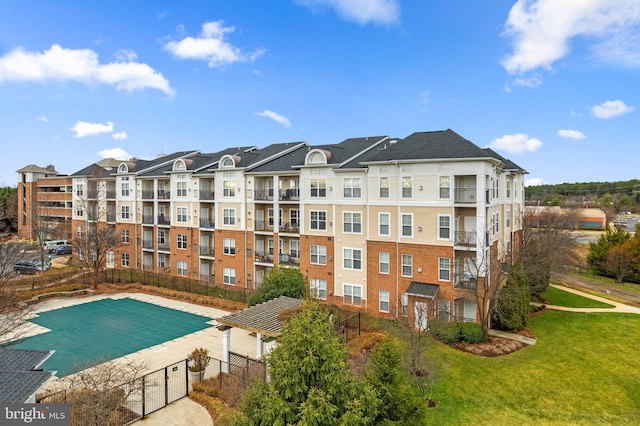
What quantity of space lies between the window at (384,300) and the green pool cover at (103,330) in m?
11.5

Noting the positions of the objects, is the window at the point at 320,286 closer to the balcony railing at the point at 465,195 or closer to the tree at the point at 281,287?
the tree at the point at 281,287

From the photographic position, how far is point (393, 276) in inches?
942

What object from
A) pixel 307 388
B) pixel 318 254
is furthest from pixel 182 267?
pixel 307 388

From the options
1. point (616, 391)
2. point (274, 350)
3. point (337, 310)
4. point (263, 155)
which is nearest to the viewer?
point (274, 350)

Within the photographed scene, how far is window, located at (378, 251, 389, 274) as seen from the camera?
24281 mm

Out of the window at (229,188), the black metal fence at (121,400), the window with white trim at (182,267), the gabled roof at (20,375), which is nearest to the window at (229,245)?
the window at (229,188)

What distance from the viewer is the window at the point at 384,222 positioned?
24297 millimetres

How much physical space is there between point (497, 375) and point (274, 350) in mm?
13228

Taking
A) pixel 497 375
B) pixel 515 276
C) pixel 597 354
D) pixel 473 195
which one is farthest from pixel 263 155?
pixel 597 354

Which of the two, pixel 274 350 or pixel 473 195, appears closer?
pixel 274 350

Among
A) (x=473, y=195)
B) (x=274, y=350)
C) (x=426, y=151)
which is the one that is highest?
(x=426, y=151)

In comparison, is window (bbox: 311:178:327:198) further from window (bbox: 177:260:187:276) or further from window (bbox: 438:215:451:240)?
window (bbox: 177:260:187:276)

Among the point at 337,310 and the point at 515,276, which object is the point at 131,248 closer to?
the point at 337,310

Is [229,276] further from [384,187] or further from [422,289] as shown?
[422,289]
